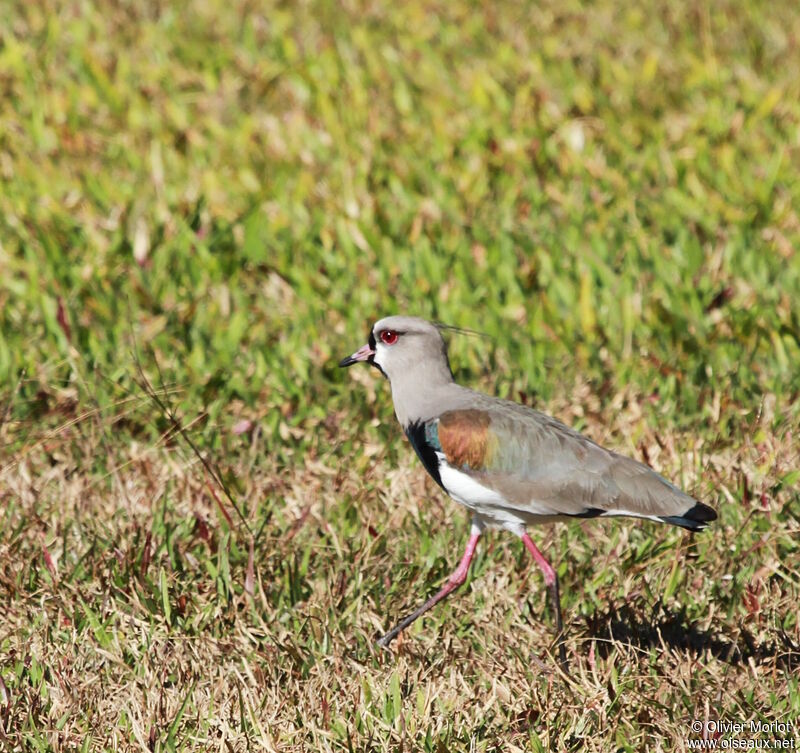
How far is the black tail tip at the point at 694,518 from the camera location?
3957 mm

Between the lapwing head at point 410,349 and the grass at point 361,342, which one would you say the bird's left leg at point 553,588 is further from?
the lapwing head at point 410,349

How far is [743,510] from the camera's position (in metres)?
4.79

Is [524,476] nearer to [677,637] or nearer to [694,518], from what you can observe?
[694,518]

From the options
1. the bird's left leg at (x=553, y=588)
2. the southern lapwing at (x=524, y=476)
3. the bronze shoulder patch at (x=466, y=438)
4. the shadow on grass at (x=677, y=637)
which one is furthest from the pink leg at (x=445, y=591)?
the shadow on grass at (x=677, y=637)

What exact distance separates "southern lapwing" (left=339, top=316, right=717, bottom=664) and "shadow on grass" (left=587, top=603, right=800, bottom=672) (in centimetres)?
16

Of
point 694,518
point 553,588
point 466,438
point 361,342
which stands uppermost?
point 466,438

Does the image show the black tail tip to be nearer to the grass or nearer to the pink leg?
the grass

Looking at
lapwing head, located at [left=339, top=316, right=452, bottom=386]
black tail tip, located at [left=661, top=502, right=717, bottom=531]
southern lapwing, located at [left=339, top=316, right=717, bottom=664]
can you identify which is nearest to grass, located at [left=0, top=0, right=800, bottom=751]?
southern lapwing, located at [left=339, top=316, right=717, bottom=664]

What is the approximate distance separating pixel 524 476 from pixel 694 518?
0.53 m

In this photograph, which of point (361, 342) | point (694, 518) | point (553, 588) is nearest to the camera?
point (694, 518)

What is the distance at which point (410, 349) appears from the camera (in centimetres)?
460

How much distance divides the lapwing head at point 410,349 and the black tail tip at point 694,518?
3.26 ft

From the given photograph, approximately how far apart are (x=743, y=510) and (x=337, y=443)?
1.55 m

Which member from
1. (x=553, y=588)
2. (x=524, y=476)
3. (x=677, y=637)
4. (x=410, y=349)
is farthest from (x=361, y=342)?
(x=677, y=637)
